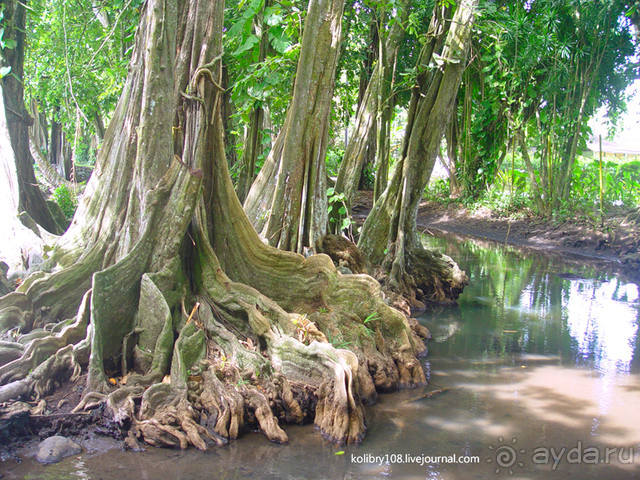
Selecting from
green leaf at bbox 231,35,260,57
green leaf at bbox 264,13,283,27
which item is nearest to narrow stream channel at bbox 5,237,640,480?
green leaf at bbox 231,35,260,57

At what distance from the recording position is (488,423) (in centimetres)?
500

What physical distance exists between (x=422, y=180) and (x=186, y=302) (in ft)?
14.7

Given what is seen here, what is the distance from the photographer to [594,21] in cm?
1218

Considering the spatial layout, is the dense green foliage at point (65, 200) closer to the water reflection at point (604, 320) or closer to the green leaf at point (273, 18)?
the green leaf at point (273, 18)

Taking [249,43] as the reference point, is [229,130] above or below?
below

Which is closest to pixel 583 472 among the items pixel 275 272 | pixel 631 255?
pixel 275 272

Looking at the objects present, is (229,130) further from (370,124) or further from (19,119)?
(19,119)

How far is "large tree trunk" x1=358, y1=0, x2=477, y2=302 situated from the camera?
28.1 feet

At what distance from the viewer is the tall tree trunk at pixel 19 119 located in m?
7.62

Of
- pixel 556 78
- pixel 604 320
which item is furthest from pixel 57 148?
pixel 604 320

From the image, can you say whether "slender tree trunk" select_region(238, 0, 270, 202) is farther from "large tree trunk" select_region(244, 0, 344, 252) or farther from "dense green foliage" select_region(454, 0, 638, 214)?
"dense green foliage" select_region(454, 0, 638, 214)

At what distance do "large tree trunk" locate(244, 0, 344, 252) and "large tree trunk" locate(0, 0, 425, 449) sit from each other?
847 mm

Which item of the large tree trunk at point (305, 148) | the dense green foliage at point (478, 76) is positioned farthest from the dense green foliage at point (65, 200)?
the large tree trunk at point (305, 148)

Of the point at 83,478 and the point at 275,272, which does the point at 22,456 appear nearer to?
the point at 83,478
